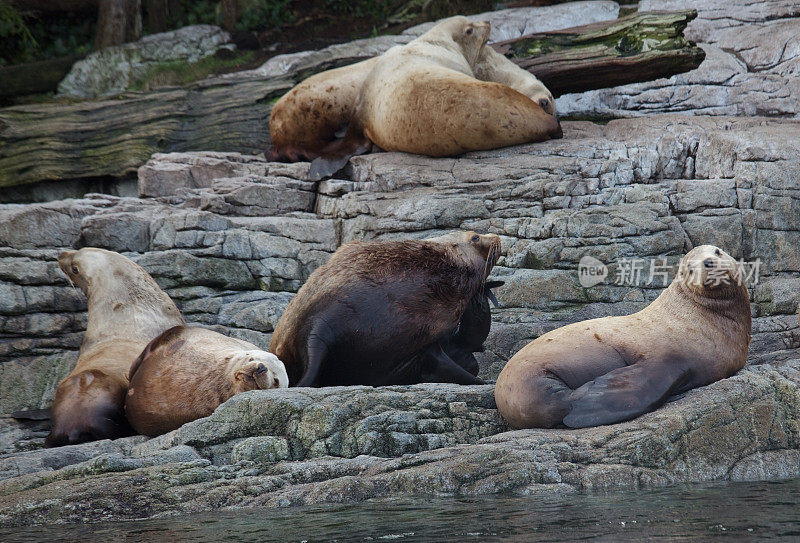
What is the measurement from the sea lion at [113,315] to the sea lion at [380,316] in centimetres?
135

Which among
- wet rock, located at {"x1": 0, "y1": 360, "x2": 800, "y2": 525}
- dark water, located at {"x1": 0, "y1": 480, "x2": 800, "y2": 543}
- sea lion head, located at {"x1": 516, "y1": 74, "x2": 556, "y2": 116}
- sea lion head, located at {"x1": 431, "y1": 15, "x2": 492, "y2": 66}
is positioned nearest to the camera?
dark water, located at {"x1": 0, "y1": 480, "x2": 800, "y2": 543}

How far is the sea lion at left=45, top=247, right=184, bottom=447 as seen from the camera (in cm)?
701

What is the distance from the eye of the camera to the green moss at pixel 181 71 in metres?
15.2

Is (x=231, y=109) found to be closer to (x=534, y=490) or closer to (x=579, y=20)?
(x=579, y=20)

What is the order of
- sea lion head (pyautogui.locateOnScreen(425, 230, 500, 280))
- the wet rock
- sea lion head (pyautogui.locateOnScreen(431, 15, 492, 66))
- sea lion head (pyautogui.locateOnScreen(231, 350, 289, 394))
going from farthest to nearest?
sea lion head (pyautogui.locateOnScreen(431, 15, 492, 66))
sea lion head (pyautogui.locateOnScreen(425, 230, 500, 280))
sea lion head (pyautogui.locateOnScreen(231, 350, 289, 394))
the wet rock

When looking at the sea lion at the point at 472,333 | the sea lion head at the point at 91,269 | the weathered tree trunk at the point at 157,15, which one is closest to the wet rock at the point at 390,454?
the sea lion at the point at 472,333

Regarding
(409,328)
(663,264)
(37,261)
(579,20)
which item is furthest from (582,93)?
(37,261)

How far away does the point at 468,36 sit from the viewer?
12070 mm

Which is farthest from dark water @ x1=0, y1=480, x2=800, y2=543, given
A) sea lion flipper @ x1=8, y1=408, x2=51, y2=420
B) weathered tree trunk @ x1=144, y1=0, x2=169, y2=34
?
weathered tree trunk @ x1=144, y1=0, x2=169, y2=34

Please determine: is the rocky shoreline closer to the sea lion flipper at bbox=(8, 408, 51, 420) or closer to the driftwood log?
the sea lion flipper at bbox=(8, 408, 51, 420)

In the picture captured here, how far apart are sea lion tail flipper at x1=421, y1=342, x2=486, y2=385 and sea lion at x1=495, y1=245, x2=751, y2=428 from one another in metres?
1.13

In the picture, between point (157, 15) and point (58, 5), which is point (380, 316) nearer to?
point (157, 15)

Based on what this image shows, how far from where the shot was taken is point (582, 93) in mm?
11883

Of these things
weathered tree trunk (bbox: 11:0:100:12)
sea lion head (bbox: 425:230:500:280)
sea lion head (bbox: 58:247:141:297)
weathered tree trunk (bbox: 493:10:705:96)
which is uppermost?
weathered tree trunk (bbox: 11:0:100:12)
